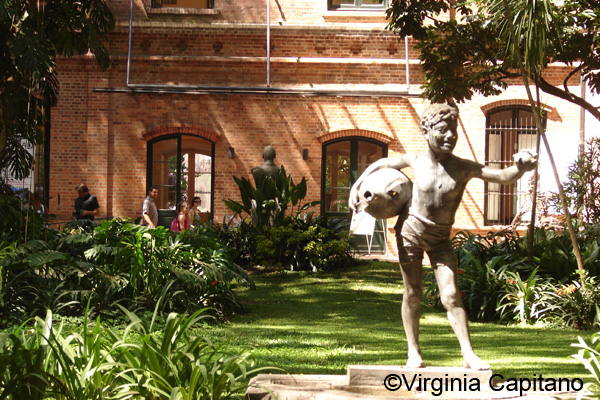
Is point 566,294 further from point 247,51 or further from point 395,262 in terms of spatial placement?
point 247,51

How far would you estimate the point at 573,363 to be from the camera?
685 centimetres

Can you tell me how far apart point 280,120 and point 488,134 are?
5058mm

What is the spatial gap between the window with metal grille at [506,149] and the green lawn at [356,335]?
6.54 m

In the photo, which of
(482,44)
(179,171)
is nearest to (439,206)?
(482,44)

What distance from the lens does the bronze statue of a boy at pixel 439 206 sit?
197 inches

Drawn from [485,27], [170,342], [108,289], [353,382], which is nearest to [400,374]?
[353,382]

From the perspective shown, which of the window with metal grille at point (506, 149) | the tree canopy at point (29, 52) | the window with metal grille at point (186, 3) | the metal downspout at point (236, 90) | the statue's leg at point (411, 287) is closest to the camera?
the statue's leg at point (411, 287)

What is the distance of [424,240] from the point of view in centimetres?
511

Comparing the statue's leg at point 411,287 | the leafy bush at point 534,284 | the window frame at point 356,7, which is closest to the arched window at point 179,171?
the window frame at point 356,7

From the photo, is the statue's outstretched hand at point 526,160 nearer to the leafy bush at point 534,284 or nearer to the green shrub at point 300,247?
the leafy bush at point 534,284

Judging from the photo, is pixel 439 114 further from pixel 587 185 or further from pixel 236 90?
pixel 236 90

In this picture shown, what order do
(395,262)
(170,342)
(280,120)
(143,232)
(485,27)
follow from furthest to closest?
(280,120), (395,262), (485,27), (143,232), (170,342)

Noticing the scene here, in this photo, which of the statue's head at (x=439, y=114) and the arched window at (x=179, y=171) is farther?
the arched window at (x=179, y=171)

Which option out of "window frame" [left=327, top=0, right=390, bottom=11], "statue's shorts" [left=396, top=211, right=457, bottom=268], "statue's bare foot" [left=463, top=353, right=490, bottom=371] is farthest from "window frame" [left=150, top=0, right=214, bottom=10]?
"statue's bare foot" [left=463, top=353, right=490, bottom=371]
